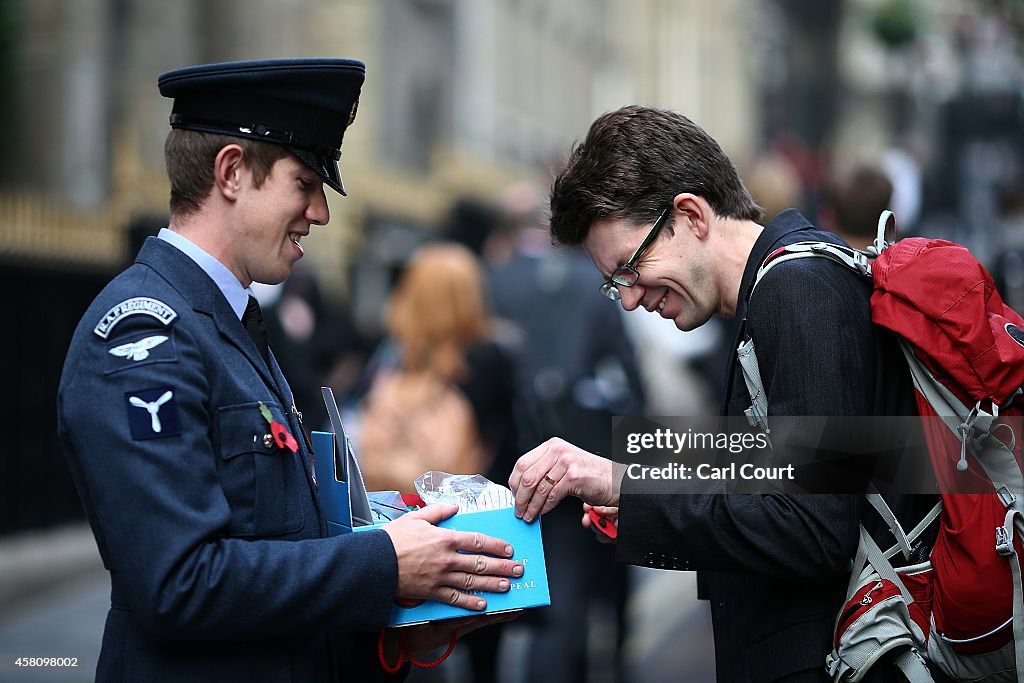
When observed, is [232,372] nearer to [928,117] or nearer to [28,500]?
[28,500]

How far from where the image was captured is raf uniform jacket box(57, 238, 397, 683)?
2.33 metres

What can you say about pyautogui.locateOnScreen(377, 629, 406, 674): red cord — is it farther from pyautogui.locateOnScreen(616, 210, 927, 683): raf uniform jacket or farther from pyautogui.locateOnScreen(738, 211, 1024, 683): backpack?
pyautogui.locateOnScreen(738, 211, 1024, 683): backpack

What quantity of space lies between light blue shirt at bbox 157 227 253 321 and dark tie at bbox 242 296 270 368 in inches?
2.5

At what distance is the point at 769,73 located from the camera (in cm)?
5184

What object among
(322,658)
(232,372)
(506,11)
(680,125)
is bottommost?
(322,658)

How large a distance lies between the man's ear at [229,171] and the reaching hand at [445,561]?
0.74 meters

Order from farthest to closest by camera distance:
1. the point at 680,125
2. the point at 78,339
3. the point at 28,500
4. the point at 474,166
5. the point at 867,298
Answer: the point at 474,166 < the point at 28,500 < the point at 680,125 < the point at 867,298 < the point at 78,339

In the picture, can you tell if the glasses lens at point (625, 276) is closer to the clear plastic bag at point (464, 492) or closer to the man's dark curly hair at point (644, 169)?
the man's dark curly hair at point (644, 169)

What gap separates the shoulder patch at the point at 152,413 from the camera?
2.33 meters

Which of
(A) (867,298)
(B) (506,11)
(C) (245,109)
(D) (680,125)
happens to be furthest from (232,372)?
(B) (506,11)

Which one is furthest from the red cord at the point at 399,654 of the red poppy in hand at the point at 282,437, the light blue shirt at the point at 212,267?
the light blue shirt at the point at 212,267

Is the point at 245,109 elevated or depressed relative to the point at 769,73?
depressed

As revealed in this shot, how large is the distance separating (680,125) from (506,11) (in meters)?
24.2

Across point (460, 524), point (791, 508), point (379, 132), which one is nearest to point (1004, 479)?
point (791, 508)
